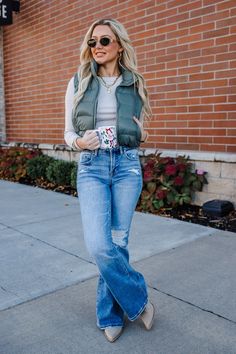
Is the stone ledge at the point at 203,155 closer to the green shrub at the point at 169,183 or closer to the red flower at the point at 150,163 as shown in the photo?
the green shrub at the point at 169,183

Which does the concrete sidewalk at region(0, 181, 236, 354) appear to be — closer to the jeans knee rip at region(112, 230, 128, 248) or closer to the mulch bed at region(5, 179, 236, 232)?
the mulch bed at region(5, 179, 236, 232)

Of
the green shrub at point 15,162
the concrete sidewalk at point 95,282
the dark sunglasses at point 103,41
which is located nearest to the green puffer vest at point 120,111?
the dark sunglasses at point 103,41

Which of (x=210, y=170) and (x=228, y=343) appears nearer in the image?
(x=228, y=343)

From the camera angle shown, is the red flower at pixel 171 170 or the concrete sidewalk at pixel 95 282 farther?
the red flower at pixel 171 170

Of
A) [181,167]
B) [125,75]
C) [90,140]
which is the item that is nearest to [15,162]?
[181,167]

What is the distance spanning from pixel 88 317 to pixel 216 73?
11.6 ft

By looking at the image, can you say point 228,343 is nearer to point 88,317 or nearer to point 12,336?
point 88,317

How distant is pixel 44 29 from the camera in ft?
25.7

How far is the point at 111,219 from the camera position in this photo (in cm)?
226

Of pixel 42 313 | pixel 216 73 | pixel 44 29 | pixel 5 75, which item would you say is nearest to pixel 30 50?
pixel 44 29

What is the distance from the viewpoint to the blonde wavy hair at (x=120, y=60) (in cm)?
224

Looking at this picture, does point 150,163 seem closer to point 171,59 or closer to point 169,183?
point 169,183

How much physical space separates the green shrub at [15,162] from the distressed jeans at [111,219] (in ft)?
19.2

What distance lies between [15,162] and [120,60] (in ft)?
20.1
